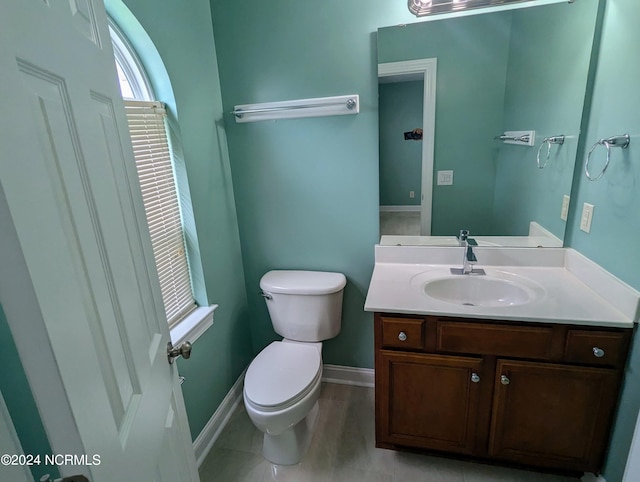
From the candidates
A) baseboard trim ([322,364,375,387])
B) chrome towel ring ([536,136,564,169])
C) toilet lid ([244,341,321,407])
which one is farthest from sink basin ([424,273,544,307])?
baseboard trim ([322,364,375,387])

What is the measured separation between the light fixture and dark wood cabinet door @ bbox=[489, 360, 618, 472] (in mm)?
1497

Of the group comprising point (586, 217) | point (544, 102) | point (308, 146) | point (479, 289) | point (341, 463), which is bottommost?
point (341, 463)

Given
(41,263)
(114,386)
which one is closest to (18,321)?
(41,263)

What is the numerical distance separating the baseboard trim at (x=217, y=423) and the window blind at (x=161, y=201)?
61 centimetres

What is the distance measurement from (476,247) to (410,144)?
2.05 ft

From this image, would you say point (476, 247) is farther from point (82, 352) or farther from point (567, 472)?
point (82, 352)

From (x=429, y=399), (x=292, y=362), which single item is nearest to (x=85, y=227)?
A: (x=292, y=362)

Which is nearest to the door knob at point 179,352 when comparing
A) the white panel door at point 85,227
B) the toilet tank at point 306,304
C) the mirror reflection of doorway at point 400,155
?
the white panel door at point 85,227

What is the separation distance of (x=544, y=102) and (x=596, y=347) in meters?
1.06

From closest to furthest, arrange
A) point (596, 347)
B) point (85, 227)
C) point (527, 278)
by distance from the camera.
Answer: point (85, 227)
point (596, 347)
point (527, 278)

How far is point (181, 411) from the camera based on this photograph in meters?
1.03

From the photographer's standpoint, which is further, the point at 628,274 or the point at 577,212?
the point at 577,212

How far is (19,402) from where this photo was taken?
0.69m

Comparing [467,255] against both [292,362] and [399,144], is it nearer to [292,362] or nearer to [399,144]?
[399,144]
